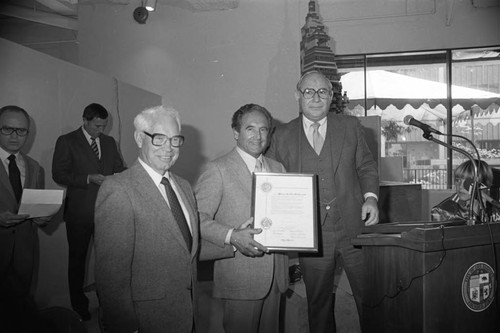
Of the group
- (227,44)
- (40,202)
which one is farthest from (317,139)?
(227,44)

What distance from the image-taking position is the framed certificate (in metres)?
1.84

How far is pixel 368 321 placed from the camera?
1830mm

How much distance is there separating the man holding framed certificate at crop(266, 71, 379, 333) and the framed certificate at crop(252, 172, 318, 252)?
226 mm

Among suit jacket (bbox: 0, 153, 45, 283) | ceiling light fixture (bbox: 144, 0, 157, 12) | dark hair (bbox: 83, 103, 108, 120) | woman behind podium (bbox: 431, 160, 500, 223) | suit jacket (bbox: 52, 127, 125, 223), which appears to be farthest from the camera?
ceiling light fixture (bbox: 144, 0, 157, 12)

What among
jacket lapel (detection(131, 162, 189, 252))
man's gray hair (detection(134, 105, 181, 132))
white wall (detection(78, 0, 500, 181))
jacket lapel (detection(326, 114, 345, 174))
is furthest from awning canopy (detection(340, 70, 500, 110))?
jacket lapel (detection(131, 162, 189, 252))

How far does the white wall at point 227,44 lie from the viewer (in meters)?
5.99

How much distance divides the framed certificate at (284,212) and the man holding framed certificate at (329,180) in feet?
0.74

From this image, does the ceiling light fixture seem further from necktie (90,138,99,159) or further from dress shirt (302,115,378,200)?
dress shirt (302,115,378,200)

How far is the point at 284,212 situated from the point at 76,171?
2375 millimetres

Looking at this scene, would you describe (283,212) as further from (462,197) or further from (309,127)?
(462,197)

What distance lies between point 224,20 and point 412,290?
217 inches

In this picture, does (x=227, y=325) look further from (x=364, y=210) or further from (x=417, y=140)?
(x=417, y=140)

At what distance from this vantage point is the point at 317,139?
222 cm

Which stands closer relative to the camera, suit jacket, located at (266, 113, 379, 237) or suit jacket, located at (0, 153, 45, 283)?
suit jacket, located at (266, 113, 379, 237)
